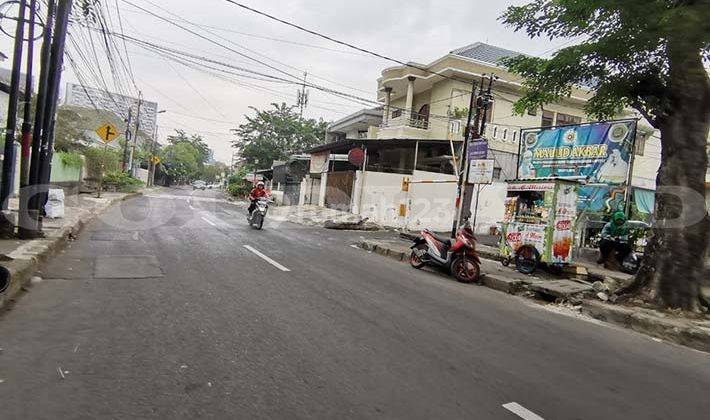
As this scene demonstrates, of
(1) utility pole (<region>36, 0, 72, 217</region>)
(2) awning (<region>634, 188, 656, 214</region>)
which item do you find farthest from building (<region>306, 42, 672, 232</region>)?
(1) utility pole (<region>36, 0, 72, 217</region>)

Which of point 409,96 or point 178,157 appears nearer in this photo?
point 409,96

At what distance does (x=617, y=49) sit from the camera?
24.3 feet

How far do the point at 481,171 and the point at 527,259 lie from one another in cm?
319

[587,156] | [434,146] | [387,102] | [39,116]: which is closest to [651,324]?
[587,156]

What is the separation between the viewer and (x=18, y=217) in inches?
338

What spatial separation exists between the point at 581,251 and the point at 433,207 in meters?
8.09

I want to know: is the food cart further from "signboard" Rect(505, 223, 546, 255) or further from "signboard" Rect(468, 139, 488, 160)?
"signboard" Rect(468, 139, 488, 160)

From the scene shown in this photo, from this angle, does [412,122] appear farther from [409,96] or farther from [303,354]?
[303,354]

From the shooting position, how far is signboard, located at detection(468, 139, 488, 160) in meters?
13.2

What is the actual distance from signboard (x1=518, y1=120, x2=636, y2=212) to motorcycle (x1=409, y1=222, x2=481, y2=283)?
5.35 m

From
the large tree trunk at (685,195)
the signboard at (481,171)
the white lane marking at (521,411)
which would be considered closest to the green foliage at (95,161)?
the signboard at (481,171)

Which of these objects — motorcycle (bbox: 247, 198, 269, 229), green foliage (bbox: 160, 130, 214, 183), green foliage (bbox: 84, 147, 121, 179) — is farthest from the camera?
green foliage (bbox: 160, 130, 214, 183)

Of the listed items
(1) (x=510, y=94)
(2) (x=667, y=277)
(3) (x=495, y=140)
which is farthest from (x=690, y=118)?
(1) (x=510, y=94)

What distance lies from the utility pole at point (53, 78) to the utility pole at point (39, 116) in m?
0.11
